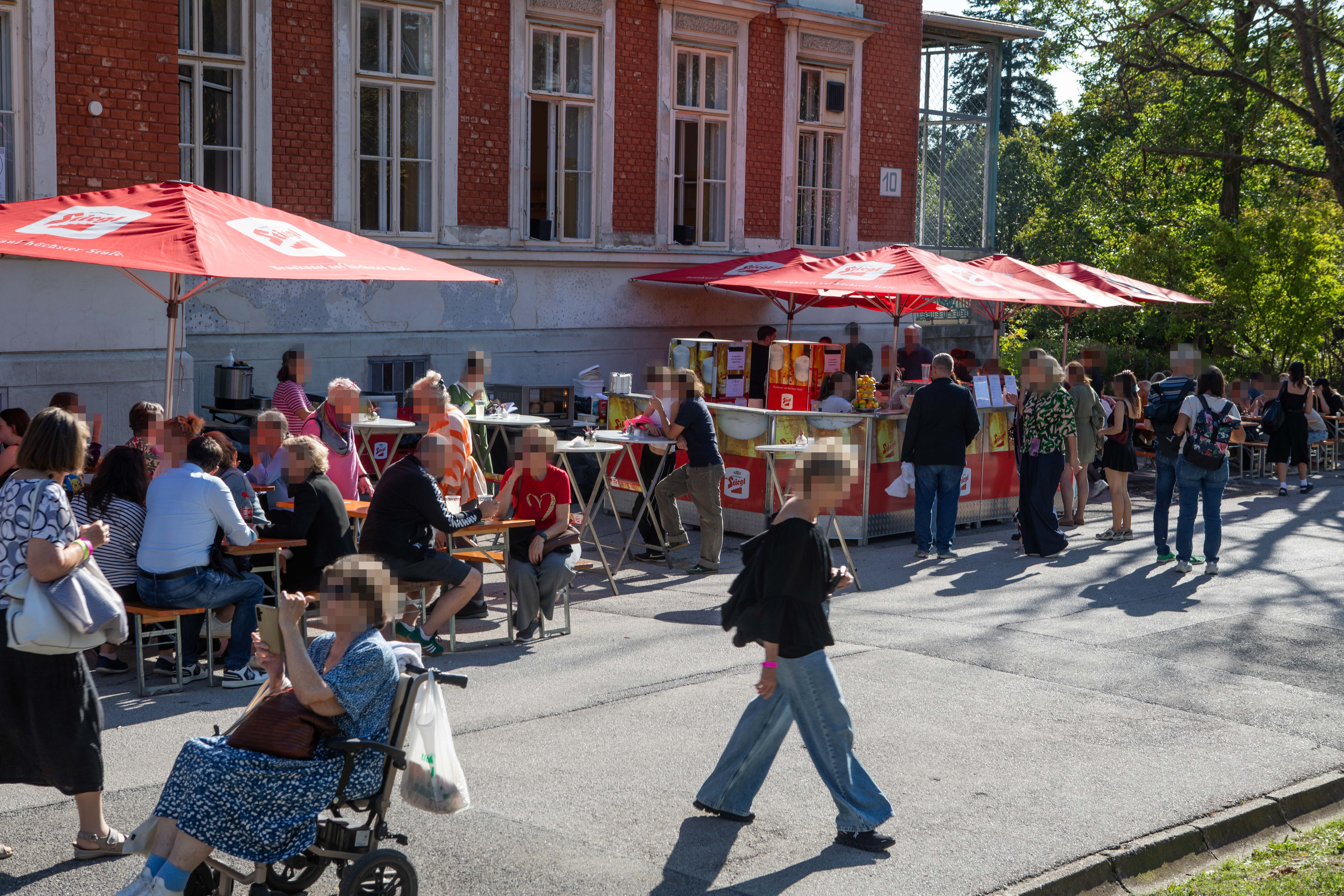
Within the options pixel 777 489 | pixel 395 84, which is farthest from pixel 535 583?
pixel 395 84

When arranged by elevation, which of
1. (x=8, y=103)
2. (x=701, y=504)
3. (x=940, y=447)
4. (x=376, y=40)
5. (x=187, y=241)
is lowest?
(x=701, y=504)

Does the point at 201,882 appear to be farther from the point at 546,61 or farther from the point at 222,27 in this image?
the point at 546,61

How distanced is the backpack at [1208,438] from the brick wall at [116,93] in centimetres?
948

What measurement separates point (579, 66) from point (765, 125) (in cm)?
339

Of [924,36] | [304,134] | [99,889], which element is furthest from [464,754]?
[924,36]

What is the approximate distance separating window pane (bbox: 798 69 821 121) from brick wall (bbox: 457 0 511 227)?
18.3ft

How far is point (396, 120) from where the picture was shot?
15820 millimetres

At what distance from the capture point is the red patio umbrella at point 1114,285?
1650 centimetres

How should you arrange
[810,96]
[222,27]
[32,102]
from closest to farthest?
[32,102]
[222,27]
[810,96]

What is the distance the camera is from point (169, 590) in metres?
7.18

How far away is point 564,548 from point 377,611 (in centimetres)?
441

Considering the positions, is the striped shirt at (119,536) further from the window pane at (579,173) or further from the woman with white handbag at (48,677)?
the window pane at (579,173)

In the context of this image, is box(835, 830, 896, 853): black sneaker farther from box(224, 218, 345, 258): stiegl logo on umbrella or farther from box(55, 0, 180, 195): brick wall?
box(55, 0, 180, 195): brick wall

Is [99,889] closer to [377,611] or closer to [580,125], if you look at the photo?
[377,611]
